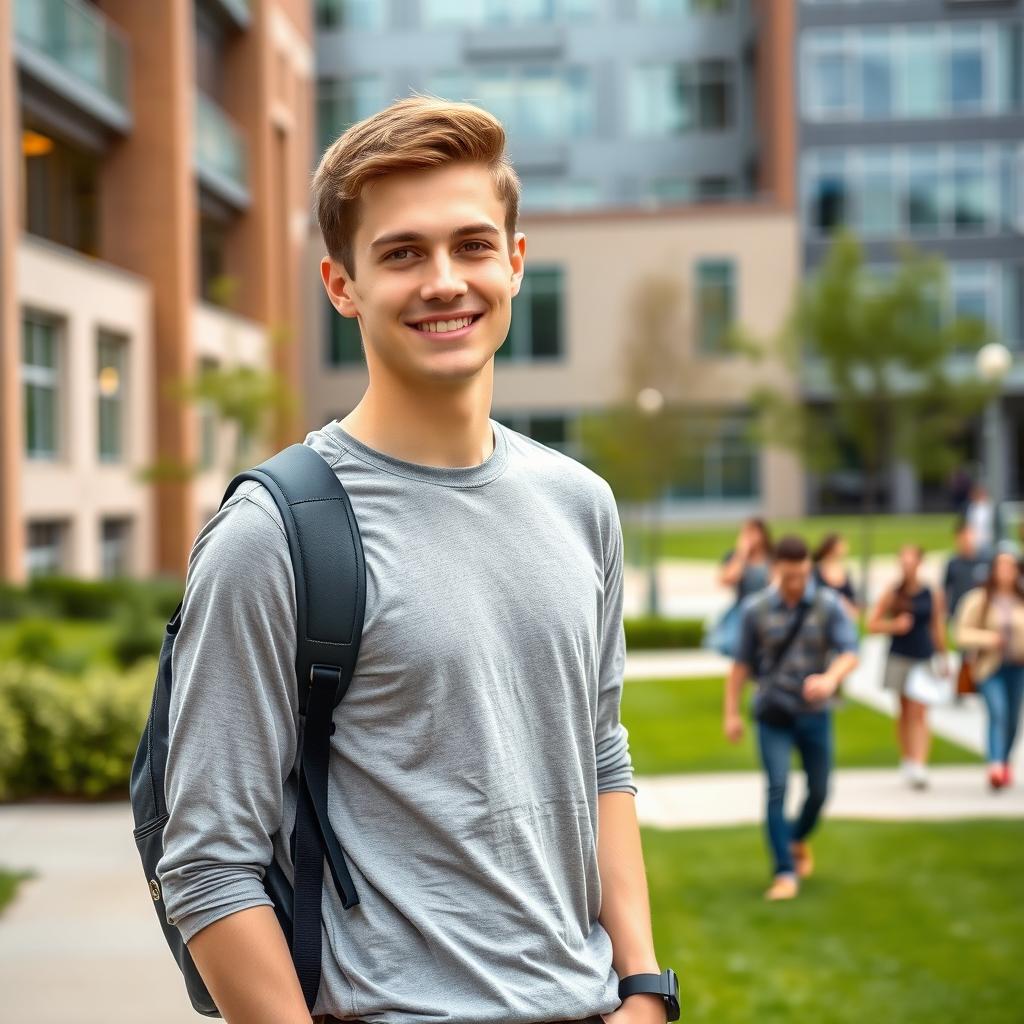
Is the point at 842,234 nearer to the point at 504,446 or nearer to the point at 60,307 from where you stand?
the point at 60,307

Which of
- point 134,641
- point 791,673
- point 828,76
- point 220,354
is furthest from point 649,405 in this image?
point 828,76

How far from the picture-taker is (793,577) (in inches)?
321

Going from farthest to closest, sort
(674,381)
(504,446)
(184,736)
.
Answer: (674,381) → (504,446) → (184,736)

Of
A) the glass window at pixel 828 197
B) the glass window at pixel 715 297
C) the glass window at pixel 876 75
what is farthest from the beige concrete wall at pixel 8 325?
the glass window at pixel 876 75

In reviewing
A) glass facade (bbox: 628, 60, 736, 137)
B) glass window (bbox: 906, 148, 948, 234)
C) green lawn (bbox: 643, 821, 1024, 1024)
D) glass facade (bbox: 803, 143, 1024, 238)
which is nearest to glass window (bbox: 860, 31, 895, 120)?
glass facade (bbox: 803, 143, 1024, 238)

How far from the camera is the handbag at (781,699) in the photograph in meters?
8.14

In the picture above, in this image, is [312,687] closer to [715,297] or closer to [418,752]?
[418,752]

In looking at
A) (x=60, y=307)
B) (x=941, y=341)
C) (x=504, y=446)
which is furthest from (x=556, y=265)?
(x=504, y=446)

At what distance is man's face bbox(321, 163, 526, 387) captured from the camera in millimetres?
2186

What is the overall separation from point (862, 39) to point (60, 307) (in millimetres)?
32494

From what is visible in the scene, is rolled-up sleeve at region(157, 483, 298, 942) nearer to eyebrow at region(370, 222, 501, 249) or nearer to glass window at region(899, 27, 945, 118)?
eyebrow at region(370, 222, 501, 249)

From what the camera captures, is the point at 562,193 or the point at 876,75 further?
the point at 562,193

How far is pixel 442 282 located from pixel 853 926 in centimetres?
640

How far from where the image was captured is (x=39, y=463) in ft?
84.7
